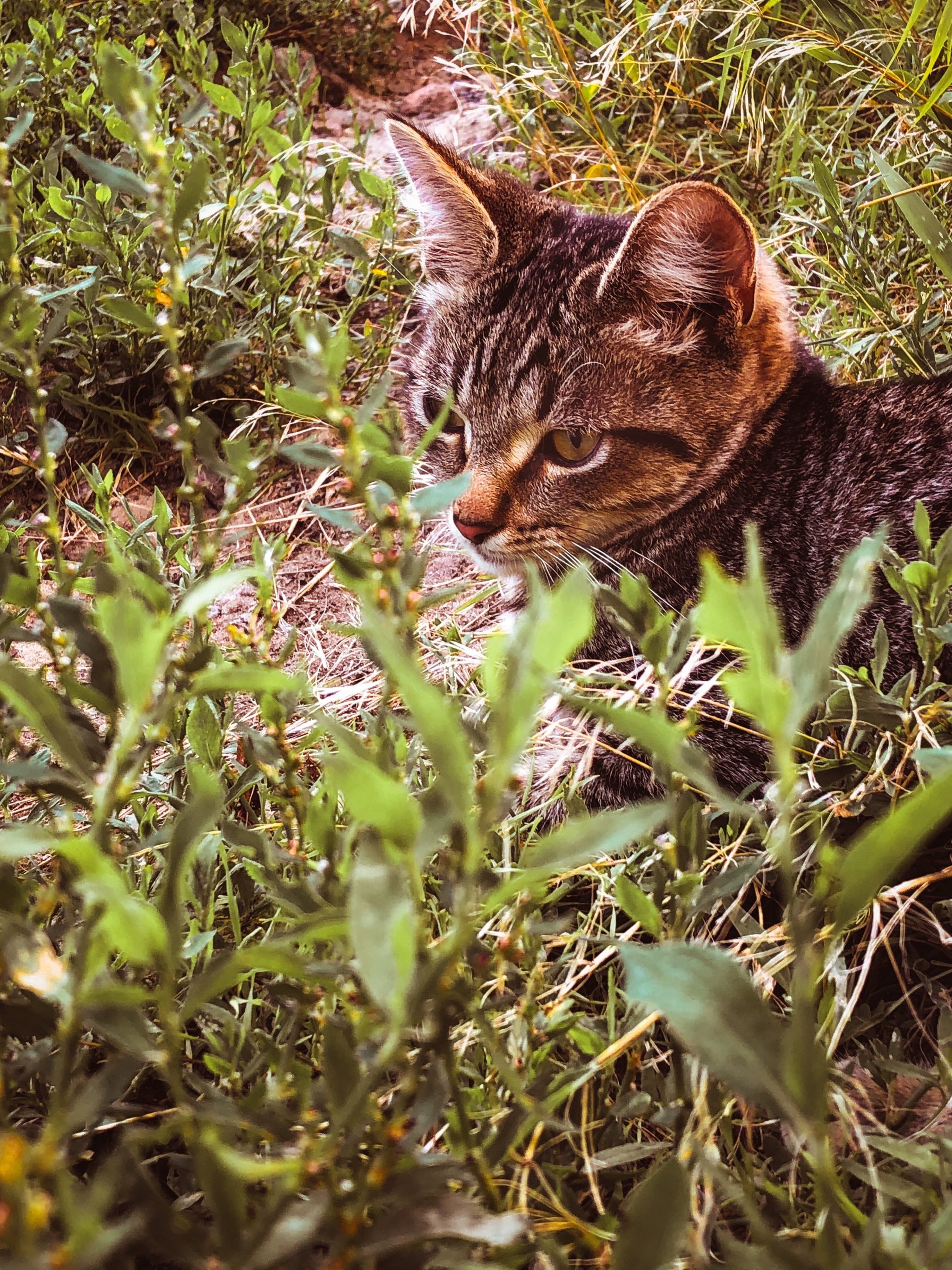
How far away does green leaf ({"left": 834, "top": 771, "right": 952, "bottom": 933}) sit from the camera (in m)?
0.39

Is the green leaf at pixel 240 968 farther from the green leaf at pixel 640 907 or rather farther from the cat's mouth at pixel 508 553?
the cat's mouth at pixel 508 553

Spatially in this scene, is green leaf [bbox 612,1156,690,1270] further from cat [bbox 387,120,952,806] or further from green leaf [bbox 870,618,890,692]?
cat [bbox 387,120,952,806]

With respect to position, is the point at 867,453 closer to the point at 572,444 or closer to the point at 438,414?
the point at 572,444

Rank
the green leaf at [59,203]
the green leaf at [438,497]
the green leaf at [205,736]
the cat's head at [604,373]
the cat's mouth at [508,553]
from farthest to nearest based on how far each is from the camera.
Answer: the green leaf at [59,203]
the cat's mouth at [508,553]
the cat's head at [604,373]
the green leaf at [205,736]
the green leaf at [438,497]

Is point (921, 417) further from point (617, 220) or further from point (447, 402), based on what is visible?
point (447, 402)

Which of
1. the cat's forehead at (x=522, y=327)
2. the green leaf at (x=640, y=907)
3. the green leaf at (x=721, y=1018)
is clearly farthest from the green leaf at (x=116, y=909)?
the cat's forehead at (x=522, y=327)

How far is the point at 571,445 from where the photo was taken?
59.5 inches

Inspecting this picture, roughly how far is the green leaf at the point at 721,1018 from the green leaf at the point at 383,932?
0.40ft

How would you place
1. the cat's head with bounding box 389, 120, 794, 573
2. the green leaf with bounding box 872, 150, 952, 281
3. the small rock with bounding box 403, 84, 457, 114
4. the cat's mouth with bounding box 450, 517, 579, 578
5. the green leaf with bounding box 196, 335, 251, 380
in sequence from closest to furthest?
1. the green leaf with bounding box 196, 335, 251, 380
2. the green leaf with bounding box 872, 150, 952, 281
3. the cat's head with bounding box 389, 120, 794, 573
4. the cat's mouth with bounding box 450, 517, 579, 578
5. the small rock with bounding box 403, 84, 457, 114

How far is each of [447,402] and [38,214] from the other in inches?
59.6

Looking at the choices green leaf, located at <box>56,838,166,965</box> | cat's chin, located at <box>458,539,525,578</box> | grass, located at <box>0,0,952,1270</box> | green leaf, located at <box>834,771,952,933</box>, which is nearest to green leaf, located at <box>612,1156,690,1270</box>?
grass, located at <box>0,0,952,1270</box>

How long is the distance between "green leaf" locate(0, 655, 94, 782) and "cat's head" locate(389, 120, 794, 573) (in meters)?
1.06

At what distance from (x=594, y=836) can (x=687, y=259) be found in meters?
1.24

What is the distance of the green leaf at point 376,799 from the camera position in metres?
0.40
